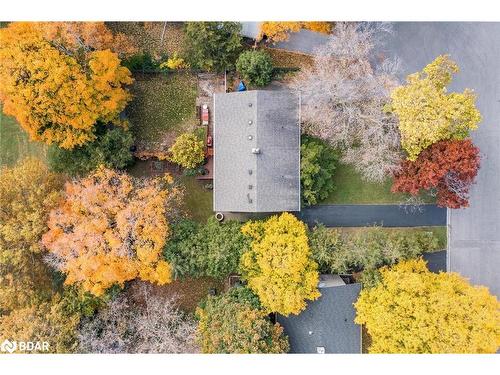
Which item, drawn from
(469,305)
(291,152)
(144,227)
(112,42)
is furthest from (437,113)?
(112,42)

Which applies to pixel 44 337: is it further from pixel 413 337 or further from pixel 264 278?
pixel 413 337

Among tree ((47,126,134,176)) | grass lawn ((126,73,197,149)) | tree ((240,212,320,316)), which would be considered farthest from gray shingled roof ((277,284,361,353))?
tree ((47,126,134,176))

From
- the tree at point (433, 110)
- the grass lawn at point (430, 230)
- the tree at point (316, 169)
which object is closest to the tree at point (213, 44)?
the tree at point (316, 169)

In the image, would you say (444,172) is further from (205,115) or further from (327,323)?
(205,115)

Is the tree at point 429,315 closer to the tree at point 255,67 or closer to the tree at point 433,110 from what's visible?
the tree at point 433,110

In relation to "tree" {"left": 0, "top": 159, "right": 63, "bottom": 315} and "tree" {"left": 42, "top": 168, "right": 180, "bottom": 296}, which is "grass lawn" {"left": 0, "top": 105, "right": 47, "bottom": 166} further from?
"tree" {"left": 42, "top": 168, "right": 180, "bottom": 296}
